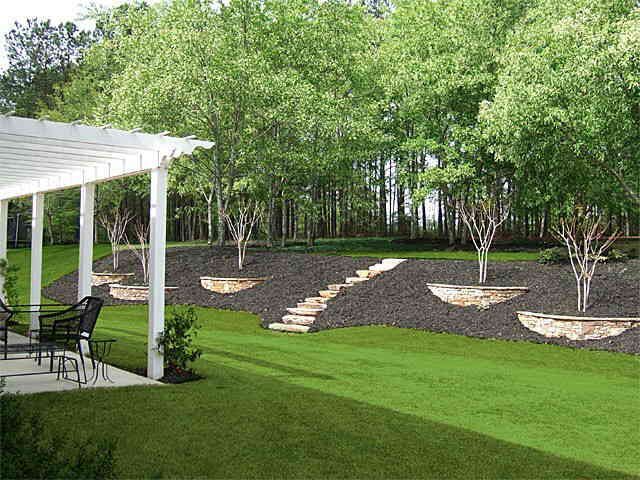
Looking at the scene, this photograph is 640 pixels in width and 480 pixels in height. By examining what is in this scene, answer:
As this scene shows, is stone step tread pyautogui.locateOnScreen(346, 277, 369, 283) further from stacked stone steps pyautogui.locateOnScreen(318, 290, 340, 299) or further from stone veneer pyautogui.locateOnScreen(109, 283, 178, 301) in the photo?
stone veneer pyautogui.locateOnScreen(109, 283, 178, 301)

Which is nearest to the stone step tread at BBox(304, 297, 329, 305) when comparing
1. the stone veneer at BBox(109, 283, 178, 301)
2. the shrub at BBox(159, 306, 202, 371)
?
the stone veneer at BBox(109, 283, 178, 301)

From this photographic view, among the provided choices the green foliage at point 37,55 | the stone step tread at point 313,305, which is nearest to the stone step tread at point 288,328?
the stone step tread at point 313,305

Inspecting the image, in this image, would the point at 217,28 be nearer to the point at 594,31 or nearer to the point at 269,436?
the point at 594,31

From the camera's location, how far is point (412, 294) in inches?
506

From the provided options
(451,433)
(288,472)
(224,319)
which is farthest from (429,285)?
(288,472)

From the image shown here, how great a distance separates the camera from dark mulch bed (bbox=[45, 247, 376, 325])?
14141 millimetres

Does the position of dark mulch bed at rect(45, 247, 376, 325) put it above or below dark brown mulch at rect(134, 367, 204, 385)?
above

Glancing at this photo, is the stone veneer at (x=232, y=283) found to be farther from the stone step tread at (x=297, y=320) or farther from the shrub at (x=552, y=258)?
the shrub at (x=552, y=258)

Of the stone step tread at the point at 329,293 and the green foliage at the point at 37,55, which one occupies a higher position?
the green foliage at the point at 37,55

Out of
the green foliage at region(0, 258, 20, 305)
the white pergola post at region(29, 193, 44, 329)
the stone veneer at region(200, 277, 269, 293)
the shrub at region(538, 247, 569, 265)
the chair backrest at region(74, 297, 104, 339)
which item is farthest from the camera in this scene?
the stone veneer at region(200, 277, 269, 293)

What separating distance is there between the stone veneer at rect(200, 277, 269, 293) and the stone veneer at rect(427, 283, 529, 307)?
5.22 metres

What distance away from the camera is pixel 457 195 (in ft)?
68.7

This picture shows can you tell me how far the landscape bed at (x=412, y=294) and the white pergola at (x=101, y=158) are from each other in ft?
16.3

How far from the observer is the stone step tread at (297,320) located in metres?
11.9
